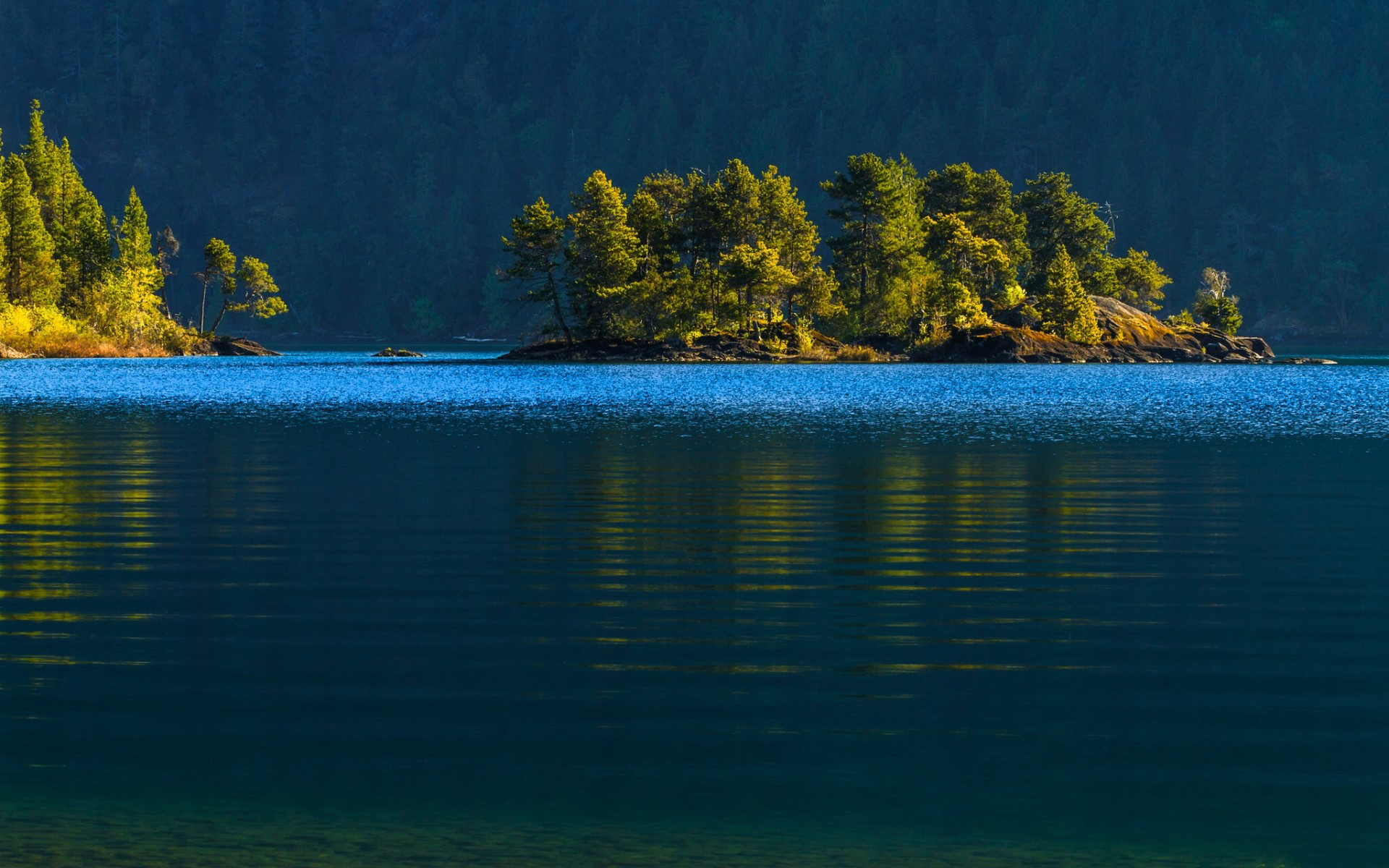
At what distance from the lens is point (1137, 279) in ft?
567

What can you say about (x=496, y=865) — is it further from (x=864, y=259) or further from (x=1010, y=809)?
(x=864, y=259)

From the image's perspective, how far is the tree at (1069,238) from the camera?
16462 cm

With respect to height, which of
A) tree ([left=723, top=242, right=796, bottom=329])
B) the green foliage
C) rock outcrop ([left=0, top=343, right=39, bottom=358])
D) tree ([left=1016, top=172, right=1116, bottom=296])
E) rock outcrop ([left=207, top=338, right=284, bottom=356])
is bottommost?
rock outcrop ([left=0, top=343, right=39, bottom=358])

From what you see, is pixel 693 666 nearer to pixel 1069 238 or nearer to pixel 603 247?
pixel 603 247

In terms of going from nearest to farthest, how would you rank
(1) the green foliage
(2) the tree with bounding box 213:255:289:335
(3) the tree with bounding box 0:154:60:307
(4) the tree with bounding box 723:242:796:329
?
(4) the tree with bounding box 723:242:796:329
(3) the tree with bounding box 0:154:60:307
(1) the green foliage
(2) the tree with bounding box 213:255:289:335

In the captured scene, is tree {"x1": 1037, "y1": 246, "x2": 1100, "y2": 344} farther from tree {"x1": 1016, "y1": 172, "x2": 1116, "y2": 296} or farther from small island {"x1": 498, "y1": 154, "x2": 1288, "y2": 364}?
tree {"x1": 1016, "y1": 172, "x2": 1116, "y2": 296}

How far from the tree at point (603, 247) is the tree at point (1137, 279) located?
54321 mm

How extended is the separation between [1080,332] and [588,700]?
145 meters

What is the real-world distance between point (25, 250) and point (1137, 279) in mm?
117574

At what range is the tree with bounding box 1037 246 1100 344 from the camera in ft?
499

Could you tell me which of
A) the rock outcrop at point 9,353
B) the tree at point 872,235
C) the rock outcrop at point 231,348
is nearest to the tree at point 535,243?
the tree at point 872,235

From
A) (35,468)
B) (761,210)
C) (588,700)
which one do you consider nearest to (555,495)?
(35,468)

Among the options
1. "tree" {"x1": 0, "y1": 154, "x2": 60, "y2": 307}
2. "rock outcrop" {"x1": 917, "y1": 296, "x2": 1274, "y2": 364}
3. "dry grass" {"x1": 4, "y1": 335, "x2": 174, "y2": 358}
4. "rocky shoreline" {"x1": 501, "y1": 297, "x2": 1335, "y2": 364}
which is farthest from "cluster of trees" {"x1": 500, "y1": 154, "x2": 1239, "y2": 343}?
"tree" {"x1": 0, "y1": 154, "x2": 60, "y2": 307}

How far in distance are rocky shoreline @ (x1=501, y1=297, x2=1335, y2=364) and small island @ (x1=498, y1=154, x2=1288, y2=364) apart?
7.7 inches
